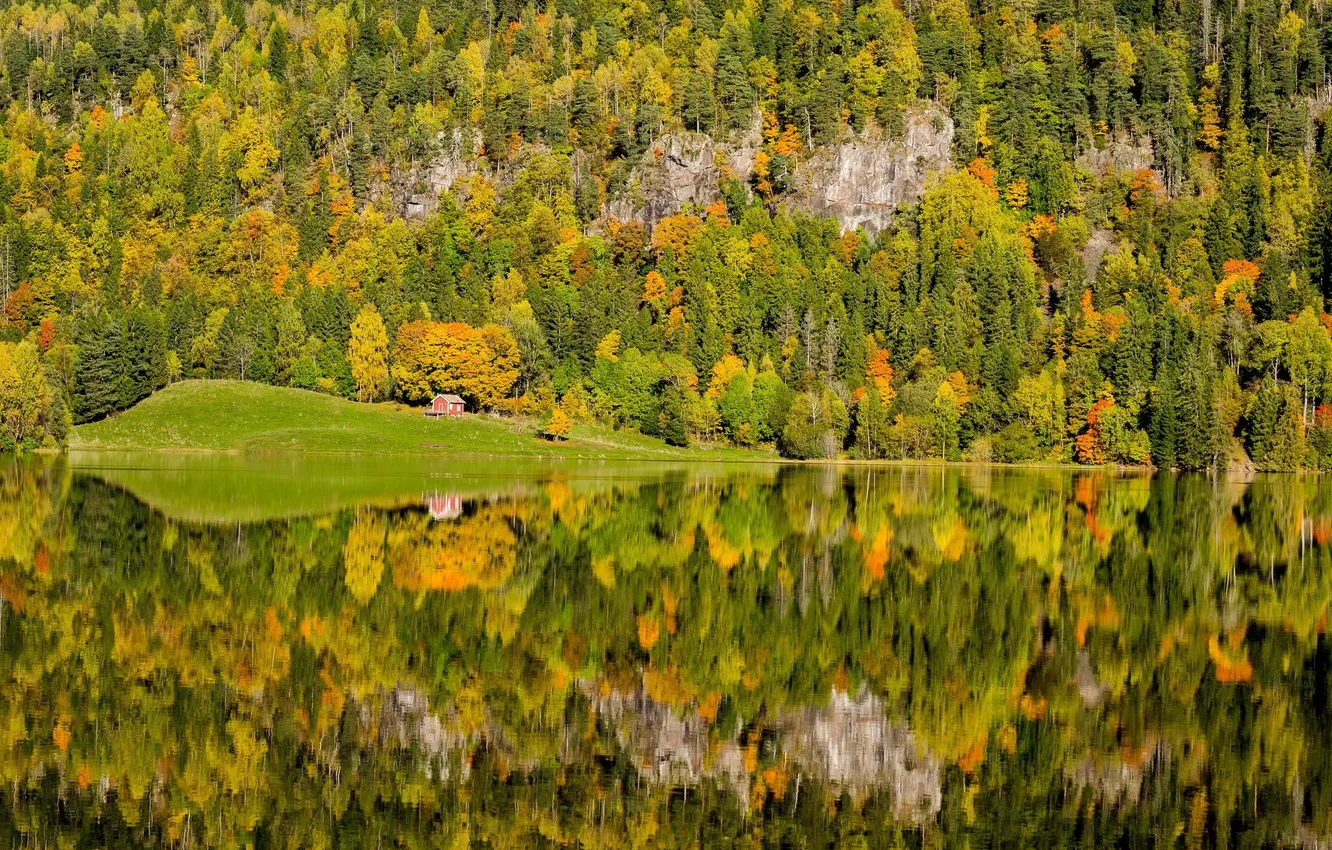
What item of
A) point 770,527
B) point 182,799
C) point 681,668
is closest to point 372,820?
point 182,799

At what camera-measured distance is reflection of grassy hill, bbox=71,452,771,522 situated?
7294cm

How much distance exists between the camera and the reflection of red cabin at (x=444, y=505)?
69363mm

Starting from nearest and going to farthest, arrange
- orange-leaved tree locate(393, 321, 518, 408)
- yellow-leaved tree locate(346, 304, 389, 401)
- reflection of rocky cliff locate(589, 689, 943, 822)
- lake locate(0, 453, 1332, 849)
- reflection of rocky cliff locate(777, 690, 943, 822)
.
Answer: lake locate(0, 453, 1332, 849), reflection of rocky cliff locate(777, 690, 943, 822), reflection of rocky cliff locate(589, 689, 943, 822), orange-leaved tree locate(393, 321, 518, 408), yellow-leaved tree locate(346, 304, 389, 401)

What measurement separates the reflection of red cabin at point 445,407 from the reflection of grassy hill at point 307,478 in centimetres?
2402

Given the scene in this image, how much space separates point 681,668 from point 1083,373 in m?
147

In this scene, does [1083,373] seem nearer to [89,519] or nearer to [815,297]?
[815,297]

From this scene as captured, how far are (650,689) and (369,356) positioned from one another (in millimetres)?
147671

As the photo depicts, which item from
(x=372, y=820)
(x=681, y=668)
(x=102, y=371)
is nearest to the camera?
(x=372, y=820)

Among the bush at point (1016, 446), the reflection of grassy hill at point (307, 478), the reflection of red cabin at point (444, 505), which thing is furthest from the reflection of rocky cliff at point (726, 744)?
the bush at point (1016, 446)

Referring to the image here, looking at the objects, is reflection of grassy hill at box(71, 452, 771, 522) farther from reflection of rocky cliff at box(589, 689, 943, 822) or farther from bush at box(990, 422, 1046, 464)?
bush at box(990, 422, 1046, 464)

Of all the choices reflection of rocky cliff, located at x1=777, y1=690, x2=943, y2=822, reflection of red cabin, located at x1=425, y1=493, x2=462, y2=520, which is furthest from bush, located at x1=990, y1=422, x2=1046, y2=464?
reflection of rocky cliff, located at x1=777, y1=690, x2=943, y2=822

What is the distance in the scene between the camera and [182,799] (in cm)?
2422

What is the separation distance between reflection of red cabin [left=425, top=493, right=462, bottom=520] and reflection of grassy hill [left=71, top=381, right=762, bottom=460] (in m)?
63.2

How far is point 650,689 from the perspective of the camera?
3161cm
